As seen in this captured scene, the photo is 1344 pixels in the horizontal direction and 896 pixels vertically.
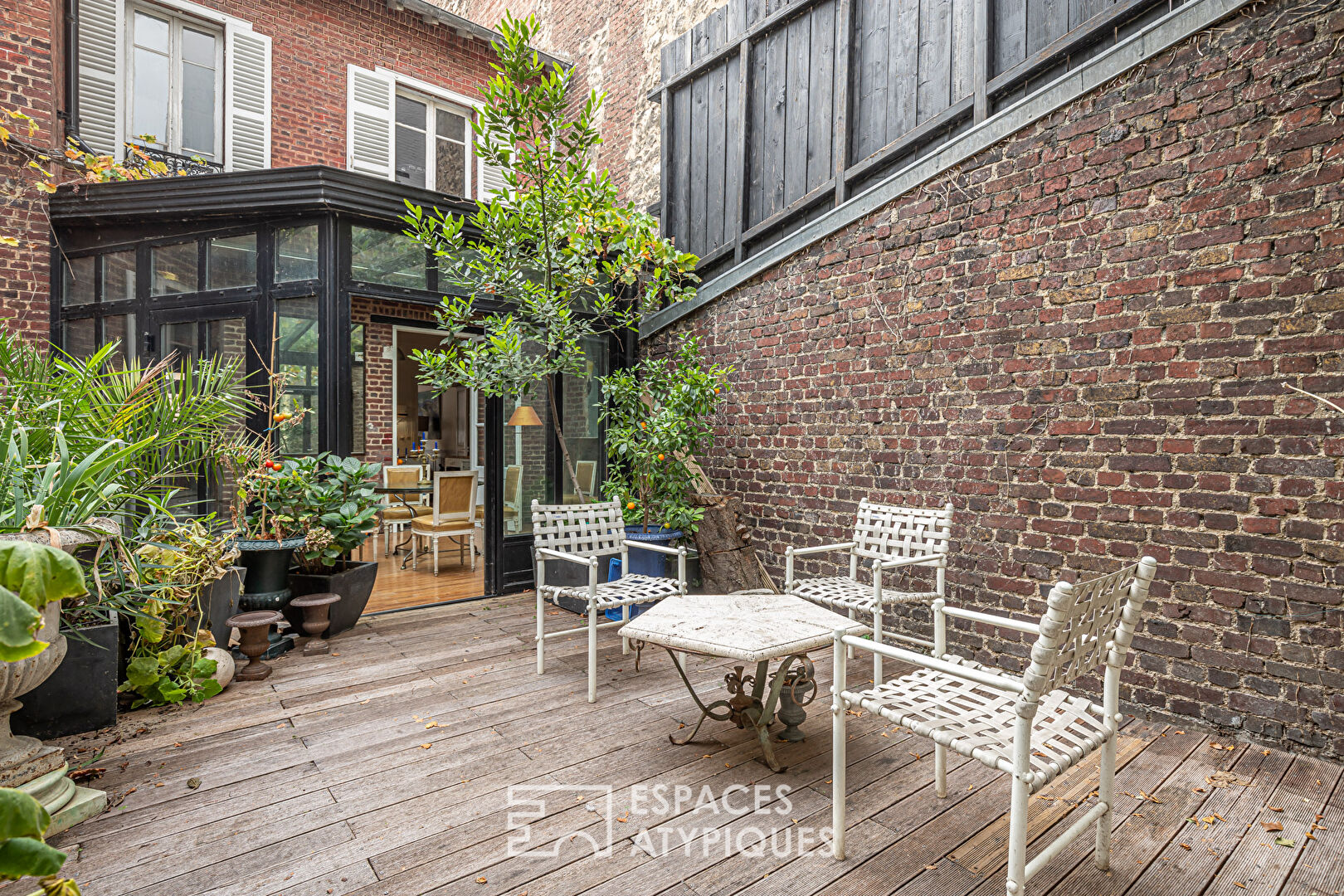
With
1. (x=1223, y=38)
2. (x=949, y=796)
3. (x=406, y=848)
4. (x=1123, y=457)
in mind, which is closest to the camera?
(x=406, y=848)

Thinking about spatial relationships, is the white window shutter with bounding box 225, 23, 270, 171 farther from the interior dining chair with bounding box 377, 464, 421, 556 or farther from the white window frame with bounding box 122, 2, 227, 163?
the interior dining chair with bounding box 377, 464, 421, 556

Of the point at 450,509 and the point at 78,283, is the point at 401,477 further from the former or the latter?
the point at 78,283

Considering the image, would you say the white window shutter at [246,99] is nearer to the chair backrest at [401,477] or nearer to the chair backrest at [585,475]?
the chair backrest at [401,477]

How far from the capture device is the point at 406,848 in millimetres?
1946

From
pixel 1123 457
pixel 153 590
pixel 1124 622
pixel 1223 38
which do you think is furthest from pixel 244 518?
pixel 1223 38

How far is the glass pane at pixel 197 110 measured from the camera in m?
6.00

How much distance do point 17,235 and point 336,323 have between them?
242 cm

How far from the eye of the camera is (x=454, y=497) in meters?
6.01

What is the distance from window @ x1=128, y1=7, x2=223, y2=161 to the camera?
227 inches

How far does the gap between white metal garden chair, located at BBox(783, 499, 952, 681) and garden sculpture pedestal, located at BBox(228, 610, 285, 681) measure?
267 centimetres

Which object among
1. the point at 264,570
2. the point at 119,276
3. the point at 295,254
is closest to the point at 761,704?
the point at 264,570

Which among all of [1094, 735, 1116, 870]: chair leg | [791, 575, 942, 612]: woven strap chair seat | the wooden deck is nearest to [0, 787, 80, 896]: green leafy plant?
the wooden deck

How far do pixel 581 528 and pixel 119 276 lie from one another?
3.83 m

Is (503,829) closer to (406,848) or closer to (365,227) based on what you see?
(406,848)
